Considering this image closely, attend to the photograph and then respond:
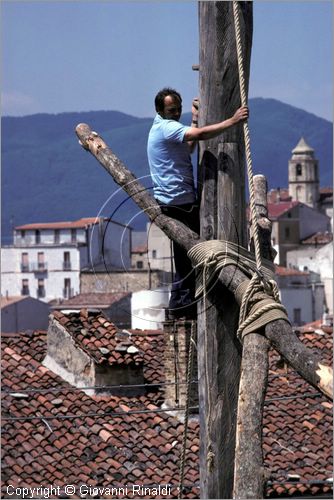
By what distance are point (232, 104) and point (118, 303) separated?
59937mm

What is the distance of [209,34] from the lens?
7445mm

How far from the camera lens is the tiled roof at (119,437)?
1906 cm

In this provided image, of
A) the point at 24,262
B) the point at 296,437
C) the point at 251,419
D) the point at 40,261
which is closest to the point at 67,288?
the point at 40,261

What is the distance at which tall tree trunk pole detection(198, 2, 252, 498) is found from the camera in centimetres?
745

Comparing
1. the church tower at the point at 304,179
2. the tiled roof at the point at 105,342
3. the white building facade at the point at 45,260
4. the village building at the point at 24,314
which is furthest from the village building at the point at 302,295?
the tiled roof at the point at 105,342

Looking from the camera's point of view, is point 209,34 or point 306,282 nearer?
point 209,34

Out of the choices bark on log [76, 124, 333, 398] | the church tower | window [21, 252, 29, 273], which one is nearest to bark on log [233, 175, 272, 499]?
bark on log [76, 124, 333, 398]

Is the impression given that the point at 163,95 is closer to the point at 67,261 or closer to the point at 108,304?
the point at 108,304

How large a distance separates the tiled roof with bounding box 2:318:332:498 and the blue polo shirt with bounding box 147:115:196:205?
387 inches

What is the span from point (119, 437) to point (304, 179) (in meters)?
154

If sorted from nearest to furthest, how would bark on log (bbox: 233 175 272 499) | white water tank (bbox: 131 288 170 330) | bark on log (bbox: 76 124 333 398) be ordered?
1. bark on log (bbox: 76 124 333 398)
2. bark on log (bbox: 233 175 272 499)
3. white water tank (bbox: 131 288 170 330)

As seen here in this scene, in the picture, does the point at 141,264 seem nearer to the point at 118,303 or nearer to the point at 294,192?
the point at 118,303

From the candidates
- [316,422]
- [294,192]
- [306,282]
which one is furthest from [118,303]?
[294,192]

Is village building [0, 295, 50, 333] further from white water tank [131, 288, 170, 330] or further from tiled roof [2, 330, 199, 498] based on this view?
tiled roof [2, 330, 199, 498]
